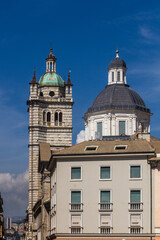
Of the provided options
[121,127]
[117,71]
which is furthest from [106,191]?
[117,71]

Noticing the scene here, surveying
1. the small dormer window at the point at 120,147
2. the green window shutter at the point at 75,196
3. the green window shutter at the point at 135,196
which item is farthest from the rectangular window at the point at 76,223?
the small dormer window at the point at 120,147

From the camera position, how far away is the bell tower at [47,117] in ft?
568

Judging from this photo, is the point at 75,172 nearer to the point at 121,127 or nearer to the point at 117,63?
the point at 121,127

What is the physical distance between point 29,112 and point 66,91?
10.8 m

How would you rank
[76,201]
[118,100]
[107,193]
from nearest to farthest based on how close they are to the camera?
[107,193] → [76,201] → [118,100]

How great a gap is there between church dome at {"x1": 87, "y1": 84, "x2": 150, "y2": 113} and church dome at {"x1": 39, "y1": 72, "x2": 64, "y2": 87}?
29356mm

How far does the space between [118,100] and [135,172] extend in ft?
224

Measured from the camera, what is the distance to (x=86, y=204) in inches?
3233

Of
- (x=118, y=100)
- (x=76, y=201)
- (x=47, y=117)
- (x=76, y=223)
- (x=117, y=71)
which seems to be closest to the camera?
(x=76, y=223)

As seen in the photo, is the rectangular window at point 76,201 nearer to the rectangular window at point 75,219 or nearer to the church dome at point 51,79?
the rectangular window at point 75,219

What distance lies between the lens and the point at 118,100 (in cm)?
14950

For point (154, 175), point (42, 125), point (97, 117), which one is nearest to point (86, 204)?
point (154, 175)

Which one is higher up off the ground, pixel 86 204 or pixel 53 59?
pixel 53 59

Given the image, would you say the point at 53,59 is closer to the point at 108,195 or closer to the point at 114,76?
the point at 114,76
